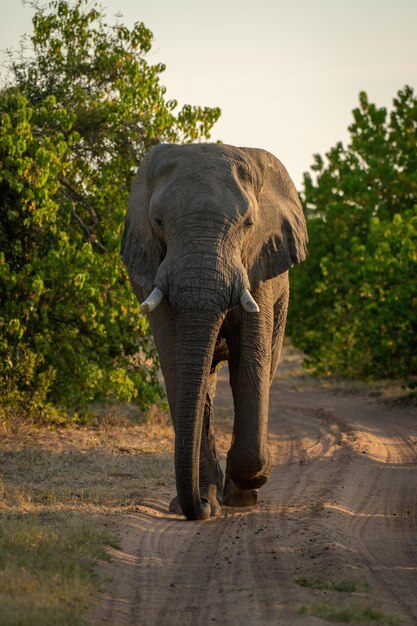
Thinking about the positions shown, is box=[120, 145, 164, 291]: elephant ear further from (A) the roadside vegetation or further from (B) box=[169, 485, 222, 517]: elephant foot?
(A) the roadside vegetation

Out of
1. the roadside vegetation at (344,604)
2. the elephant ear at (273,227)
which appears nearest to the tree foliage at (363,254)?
the elephant ear at (273,227)

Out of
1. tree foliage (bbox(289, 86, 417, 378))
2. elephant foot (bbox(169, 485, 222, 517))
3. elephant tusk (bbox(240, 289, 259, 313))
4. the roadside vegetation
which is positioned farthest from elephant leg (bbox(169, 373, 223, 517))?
tree foliage (bbox(289, 86, 417, 378))

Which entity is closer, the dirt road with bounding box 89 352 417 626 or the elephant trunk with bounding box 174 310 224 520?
the dirt road with bounding box 89 352 417 626

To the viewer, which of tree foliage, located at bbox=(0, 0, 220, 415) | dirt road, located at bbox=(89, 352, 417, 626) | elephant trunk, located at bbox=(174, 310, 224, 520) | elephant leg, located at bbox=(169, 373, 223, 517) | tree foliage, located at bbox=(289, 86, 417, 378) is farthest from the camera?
tree foliage, located at bbox=(289, 86, 417, 378)

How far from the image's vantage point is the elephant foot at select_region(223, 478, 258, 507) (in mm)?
9055

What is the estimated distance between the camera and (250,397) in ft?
28.2

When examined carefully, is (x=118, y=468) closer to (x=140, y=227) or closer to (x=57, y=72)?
(x=140, y=227)

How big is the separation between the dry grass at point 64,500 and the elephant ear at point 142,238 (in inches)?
79.2

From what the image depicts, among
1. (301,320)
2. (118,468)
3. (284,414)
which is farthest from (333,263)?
(118,468)

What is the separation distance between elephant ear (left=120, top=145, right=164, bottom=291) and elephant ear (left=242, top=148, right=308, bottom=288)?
79 centimetres

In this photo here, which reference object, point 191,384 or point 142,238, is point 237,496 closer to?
point 191,384

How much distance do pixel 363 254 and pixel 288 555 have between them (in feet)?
48.5

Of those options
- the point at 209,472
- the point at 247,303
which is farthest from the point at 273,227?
the point at 209,472

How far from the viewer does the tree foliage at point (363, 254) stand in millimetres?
19359
